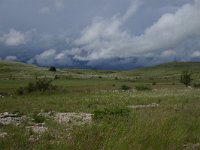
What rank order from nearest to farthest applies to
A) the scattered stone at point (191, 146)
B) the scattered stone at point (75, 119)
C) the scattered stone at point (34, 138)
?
the scattered stone at point (191, 146) < the scattered stone at point (34, 138) < the scattered stone at point (75, 119)

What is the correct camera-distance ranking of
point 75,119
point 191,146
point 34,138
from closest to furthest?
point 191,146 < point 34,138 < point 75,119

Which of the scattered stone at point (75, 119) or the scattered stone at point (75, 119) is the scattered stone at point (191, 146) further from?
the scattered stone at point (75, 119)

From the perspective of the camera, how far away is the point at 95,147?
9000 millimetres

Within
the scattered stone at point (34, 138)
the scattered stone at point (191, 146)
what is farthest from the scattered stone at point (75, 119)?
the scattered stone at point (191, 146)

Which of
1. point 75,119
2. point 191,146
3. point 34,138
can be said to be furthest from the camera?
point 75,119

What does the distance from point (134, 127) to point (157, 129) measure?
2.35 feet

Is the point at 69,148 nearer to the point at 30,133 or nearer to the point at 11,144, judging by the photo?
the point at 11,144

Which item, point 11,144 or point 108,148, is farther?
Answer: point 11,144

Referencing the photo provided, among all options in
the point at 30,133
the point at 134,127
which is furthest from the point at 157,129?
the point at 30,133

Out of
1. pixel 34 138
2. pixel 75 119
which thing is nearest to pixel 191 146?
pixel 34 138

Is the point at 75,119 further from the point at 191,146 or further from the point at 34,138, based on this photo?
the point at 191,146

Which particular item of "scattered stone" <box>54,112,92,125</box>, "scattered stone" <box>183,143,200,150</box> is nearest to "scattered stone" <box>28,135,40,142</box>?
"scattered stone" <box>54,112,92,125</box>

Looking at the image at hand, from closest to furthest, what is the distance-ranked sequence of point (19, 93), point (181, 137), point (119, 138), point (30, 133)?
point (119, 138) → point (181, 137) → point (30, 133) → point (19, 93)

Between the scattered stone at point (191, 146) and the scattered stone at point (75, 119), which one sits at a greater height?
the scattered stone at point (191, 146)
